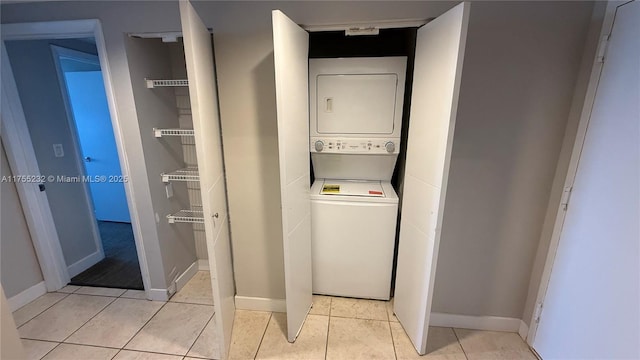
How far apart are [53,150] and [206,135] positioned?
1.86 m

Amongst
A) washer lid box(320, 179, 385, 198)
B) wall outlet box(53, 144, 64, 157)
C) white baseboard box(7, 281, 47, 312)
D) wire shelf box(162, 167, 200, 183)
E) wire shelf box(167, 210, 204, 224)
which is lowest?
white baseboard box(7, 281, 47, 312)

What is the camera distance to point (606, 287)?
1176mm

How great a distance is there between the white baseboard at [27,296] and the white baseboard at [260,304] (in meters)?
1.70

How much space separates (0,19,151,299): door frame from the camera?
1618 mm

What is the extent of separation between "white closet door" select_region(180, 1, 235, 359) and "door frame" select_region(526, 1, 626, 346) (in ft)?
6.47

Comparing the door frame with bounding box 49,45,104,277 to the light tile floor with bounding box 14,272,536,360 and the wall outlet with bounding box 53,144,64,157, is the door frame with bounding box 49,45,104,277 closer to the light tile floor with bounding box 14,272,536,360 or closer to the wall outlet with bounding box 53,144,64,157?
the wall outlet with bounding box 53,144,64,157

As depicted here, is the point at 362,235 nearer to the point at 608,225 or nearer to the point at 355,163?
the point at 355,163

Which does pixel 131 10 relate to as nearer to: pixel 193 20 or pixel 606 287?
pixel 193 20

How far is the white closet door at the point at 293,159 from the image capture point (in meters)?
1.28

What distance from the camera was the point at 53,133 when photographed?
2123 millimetres

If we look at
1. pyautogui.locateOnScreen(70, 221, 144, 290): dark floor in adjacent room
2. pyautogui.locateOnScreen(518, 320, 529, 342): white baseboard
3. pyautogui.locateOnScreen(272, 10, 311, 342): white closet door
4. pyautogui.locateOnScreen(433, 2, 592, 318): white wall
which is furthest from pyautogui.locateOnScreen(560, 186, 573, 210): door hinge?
pyautogui.locateOnScreen(70, 221, 144, 290): dark floor in adjacent room

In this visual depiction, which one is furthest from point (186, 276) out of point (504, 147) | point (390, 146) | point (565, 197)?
point (565, 197)

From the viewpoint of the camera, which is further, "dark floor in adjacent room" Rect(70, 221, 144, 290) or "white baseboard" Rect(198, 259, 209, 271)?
"white baseboard" Rect(198, 259, 209, 271)

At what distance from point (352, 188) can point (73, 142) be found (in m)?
2.59
